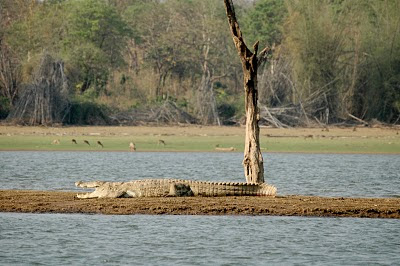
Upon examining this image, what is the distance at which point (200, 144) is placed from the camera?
3225 cm

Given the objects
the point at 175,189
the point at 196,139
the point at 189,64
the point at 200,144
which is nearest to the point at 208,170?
the point at 200,144

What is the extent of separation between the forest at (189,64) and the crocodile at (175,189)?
2208 cm

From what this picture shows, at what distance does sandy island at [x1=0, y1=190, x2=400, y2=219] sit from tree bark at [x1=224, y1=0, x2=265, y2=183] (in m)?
1.02

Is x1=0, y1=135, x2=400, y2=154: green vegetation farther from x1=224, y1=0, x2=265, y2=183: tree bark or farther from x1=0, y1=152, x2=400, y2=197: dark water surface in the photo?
x1=224, y1=0, x2=265, y2=183: tree bark

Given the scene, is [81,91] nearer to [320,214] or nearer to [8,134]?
[8,134]

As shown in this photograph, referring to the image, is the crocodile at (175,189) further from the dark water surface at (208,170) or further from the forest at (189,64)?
the forest at (189,64)

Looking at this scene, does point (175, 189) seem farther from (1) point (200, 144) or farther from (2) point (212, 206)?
(1) point (200, 144)

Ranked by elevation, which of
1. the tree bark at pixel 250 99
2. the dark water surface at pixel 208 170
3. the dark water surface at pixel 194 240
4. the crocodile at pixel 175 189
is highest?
the tree bark at pixel 250 99

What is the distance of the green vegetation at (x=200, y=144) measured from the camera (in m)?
30.9

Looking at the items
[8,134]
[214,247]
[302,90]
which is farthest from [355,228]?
[302,90]

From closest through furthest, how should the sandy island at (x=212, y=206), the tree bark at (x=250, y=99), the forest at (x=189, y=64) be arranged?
the sandy island at (x=212, y=206), the tree bark at (x=250, y=99), the forest at (x=189, y=64)

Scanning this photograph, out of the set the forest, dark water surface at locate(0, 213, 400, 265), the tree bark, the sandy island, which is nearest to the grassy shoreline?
the forest

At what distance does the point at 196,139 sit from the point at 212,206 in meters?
19.5

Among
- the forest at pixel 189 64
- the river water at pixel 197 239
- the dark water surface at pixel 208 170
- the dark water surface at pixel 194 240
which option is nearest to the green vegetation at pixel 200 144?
the dark water surface at pixel 208 170
